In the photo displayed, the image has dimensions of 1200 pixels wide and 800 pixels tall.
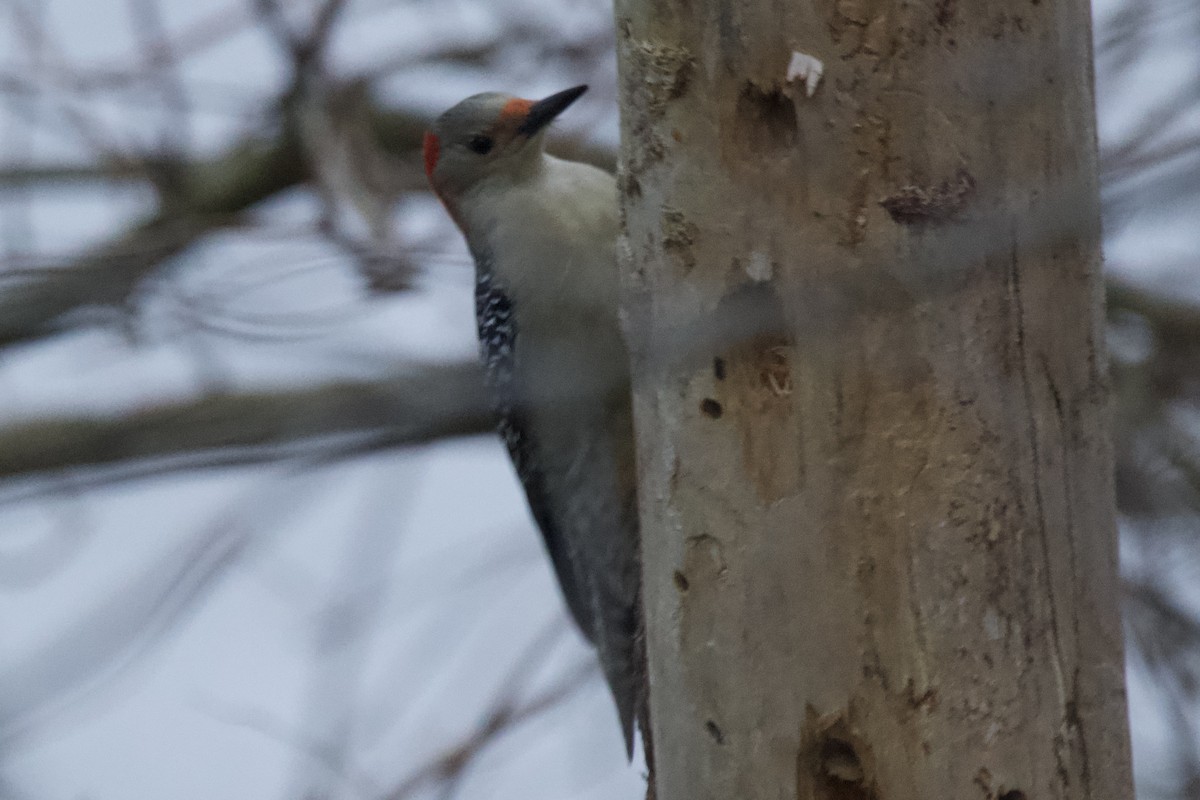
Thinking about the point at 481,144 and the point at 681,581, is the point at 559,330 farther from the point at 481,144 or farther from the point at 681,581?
the point at 681,581

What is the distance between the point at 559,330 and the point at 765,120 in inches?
54.7

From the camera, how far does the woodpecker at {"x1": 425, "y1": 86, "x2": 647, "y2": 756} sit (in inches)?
148

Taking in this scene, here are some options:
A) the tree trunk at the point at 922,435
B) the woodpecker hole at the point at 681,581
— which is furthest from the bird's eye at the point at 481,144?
the woodpecker hole at the point at 681,581

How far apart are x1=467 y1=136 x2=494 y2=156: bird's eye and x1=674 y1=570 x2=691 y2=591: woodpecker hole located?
1825 mm

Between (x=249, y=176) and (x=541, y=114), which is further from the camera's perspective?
(x=249, y=176)

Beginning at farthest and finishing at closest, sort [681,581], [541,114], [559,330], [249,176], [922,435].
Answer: [249,176] → [541,114] → [559,330] → [681,581] → [922,435]

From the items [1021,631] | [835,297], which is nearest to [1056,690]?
[1021,631]

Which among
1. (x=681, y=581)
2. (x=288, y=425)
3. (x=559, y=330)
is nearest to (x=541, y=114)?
(x=559, y=330)

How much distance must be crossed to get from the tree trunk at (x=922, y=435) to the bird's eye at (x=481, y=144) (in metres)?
1.69

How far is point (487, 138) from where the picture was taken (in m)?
4.11

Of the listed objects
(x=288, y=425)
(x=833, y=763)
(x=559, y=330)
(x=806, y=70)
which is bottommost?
(x=833, y=763)

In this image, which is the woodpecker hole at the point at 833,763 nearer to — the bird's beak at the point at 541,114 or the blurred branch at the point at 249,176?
the blurred branch at the point at 249,176

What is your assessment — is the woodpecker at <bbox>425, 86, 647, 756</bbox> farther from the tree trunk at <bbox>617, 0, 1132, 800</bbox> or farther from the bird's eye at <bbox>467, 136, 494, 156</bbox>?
the tree trunk at <bbox>617, 0, 1132, 800</bbox>

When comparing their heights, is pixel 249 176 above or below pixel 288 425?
above
